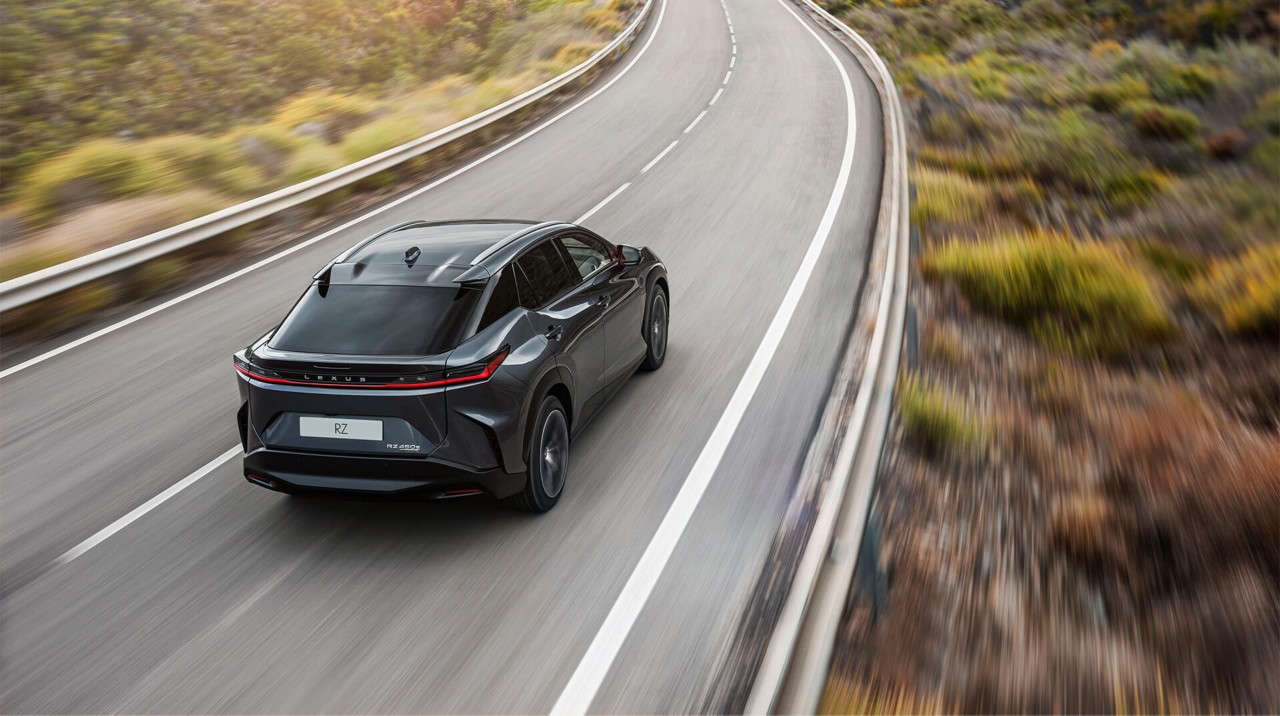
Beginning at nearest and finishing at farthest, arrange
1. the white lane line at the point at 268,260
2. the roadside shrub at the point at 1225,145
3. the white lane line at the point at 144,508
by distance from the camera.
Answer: the white lane line at the point at 144,508, the white lane line at the point at 268,260, the roadside shrub at the point at 1225,145

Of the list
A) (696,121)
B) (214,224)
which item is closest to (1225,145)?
(696,121)

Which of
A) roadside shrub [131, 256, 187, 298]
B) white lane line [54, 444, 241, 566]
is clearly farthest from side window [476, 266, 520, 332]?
roadside shrub [131, 256, 187, 298]

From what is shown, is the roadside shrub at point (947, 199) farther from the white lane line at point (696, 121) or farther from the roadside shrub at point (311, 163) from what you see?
the roadside shrub at point (311, 163)

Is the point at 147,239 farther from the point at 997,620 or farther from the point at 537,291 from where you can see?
the point at 997,620

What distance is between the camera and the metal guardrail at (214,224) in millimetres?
8945

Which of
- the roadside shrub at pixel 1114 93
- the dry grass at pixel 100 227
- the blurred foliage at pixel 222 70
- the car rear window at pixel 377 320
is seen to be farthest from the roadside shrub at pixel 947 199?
the dry grass at pixel 100 227

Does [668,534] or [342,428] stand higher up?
[342,428]

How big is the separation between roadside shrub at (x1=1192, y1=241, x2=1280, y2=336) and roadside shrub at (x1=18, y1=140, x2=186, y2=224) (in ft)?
41.1

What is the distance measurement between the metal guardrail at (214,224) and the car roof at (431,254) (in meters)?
4.53

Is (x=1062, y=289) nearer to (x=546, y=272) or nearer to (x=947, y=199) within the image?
(x=947, y=199)

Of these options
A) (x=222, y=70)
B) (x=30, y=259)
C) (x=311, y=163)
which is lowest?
(x=222, y=70)

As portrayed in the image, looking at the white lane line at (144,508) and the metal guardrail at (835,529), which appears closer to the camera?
the metal guardrail at (835,529)

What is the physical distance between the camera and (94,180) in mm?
12109

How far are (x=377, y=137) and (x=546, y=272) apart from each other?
11.4 meters
